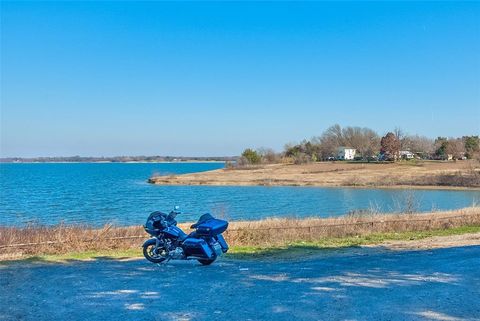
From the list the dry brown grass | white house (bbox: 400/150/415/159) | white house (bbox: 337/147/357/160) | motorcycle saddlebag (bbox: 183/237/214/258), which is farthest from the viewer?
white house (bbox: 337/147/357/160)

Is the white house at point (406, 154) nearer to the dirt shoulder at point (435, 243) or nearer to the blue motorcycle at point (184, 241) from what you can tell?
the dirt shoulder at point (435, 243)

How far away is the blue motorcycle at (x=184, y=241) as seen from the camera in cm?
1091

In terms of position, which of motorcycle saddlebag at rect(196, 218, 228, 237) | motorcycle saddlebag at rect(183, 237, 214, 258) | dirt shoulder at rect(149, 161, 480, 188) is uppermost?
motorcycle saddlebag at rect(196, 218, 228, 237)

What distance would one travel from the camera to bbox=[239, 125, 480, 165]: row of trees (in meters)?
119

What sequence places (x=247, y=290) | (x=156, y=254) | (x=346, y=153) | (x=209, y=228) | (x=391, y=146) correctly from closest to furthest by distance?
(x=247, y=290)
(x=209, y=228)
(x=156, y=254)
(x=391, y=146)
(x=346, y=153)

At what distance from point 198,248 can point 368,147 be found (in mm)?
124171

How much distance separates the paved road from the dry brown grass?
213 cm

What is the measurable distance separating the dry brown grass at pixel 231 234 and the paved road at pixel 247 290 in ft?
6.99

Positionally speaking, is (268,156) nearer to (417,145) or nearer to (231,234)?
(417,145)

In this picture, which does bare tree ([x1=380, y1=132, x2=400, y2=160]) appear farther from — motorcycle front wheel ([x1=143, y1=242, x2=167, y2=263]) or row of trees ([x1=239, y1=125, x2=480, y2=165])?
motorcycle front wheel ([x1=143, y1=242, x2=167, y2=263])

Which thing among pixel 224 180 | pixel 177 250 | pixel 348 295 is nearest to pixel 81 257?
pixel 177 250

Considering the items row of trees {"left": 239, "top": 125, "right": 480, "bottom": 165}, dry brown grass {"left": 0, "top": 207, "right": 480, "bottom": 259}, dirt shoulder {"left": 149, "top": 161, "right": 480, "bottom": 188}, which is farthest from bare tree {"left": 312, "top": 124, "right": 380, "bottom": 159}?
dry brown grass {"left": 0, "top": 207, "right": 480, "bottom": 259}

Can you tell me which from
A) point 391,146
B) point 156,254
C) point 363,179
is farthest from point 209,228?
point 391,146

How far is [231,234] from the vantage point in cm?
1697
